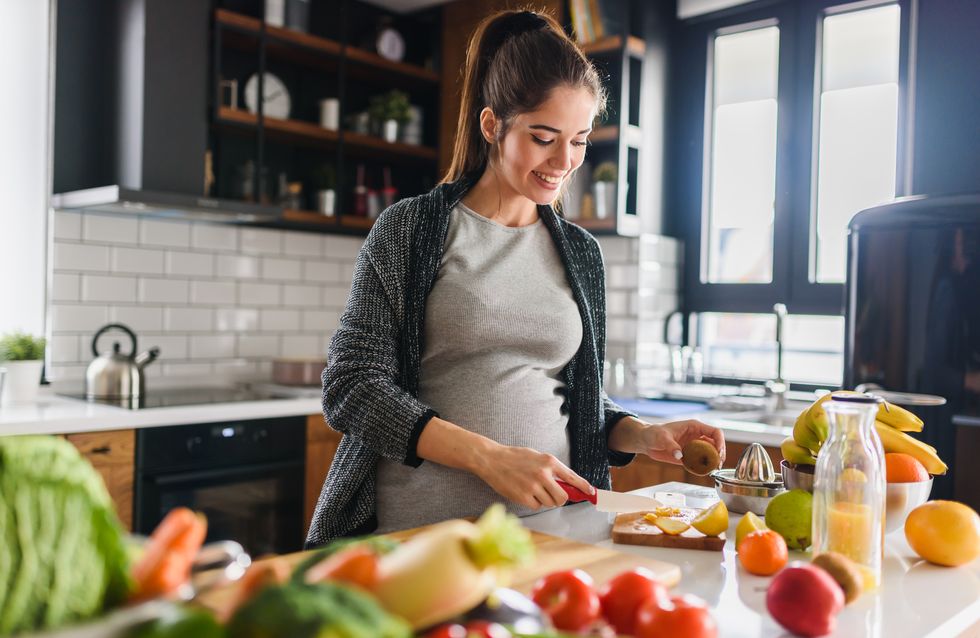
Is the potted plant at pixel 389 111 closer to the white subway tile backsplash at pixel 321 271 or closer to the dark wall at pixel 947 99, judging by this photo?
the white subway tile backsplash at pixel 321 271

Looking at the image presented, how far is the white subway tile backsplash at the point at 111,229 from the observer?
3.15 metres

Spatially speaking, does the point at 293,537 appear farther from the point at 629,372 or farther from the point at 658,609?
the point at 658,609

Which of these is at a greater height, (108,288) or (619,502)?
(108,288)

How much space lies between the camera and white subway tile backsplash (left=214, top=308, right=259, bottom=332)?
140 inches

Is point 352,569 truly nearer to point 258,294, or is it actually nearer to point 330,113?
point 258,294

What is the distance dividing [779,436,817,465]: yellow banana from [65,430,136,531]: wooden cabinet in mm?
Answer: 1982

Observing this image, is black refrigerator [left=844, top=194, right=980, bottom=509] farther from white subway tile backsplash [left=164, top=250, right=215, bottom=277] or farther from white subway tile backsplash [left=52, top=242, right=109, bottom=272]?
white subway tile backsplash [left=52, top=242, right=109, bottom=272]

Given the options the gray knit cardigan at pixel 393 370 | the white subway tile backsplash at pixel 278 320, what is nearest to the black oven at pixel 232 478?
the white subway tile backsplash at pixel 278 320

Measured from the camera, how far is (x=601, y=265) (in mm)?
1739

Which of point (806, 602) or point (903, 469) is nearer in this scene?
point (806, 602)

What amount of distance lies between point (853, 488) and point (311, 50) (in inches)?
123

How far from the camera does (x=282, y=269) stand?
12.4 feet

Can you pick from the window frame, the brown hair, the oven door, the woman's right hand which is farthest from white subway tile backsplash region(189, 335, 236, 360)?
the woman's right hand

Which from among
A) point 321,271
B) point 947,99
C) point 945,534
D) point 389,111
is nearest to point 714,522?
point 945,534
